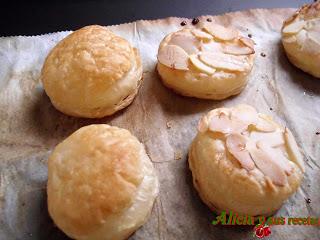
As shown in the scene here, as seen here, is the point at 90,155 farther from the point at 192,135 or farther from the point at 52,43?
the point at 52,43

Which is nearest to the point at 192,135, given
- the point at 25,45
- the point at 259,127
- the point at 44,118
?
the point at 259,127

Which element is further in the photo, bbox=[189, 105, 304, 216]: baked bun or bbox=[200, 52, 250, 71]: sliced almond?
bbox=[200, 52, 250, 71]: sliced almond

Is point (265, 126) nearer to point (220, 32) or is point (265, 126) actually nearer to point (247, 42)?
point (247, 42)

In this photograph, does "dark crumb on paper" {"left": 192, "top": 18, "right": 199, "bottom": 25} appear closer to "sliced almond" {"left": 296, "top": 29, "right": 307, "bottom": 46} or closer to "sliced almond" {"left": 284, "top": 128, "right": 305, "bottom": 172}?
"sliced almond" {"left": 296, "top": 29, "right": 307, "bottom": 46}

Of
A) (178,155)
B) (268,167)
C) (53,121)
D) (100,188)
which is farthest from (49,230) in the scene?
(268,167)

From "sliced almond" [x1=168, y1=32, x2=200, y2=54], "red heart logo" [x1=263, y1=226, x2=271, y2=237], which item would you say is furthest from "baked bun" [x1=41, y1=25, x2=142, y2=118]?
"red heart logo" [x1=263, y1=226, x2=271, y2=237]

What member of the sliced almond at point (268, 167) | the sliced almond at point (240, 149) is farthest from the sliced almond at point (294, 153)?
the sliced almond at point (240, 149)

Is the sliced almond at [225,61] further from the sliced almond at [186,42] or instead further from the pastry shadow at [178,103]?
the pastry shadow at [178,103]
